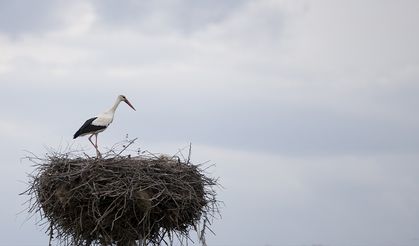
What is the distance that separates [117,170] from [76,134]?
10.6ft

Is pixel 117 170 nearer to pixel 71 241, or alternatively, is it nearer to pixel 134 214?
pixel 134 214

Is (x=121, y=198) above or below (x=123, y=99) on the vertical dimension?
below

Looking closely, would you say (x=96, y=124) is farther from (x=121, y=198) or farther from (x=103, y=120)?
(x=121, y=198)

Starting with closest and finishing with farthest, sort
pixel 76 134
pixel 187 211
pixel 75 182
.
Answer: pixel 75 182 → pixel 187 211 → pixel 76 134

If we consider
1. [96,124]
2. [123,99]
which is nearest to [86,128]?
[96,124]

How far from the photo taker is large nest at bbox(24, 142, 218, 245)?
9.59 m

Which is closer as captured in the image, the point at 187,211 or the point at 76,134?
the point at 187,211

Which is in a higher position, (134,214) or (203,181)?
(203,181)

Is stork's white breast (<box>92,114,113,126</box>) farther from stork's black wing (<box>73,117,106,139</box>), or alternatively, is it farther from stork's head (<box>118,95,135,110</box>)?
stork's head (<box>118,95,135,110</box>)

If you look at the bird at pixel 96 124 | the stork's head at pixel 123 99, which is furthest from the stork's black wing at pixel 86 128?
the stork's head at pixel 123 99

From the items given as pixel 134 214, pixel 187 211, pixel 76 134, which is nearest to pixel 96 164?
pixel 134 214

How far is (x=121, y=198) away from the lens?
9.62m

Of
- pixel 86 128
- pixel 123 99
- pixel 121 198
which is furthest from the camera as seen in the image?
pixel 123 99

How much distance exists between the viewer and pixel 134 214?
9.95 m
